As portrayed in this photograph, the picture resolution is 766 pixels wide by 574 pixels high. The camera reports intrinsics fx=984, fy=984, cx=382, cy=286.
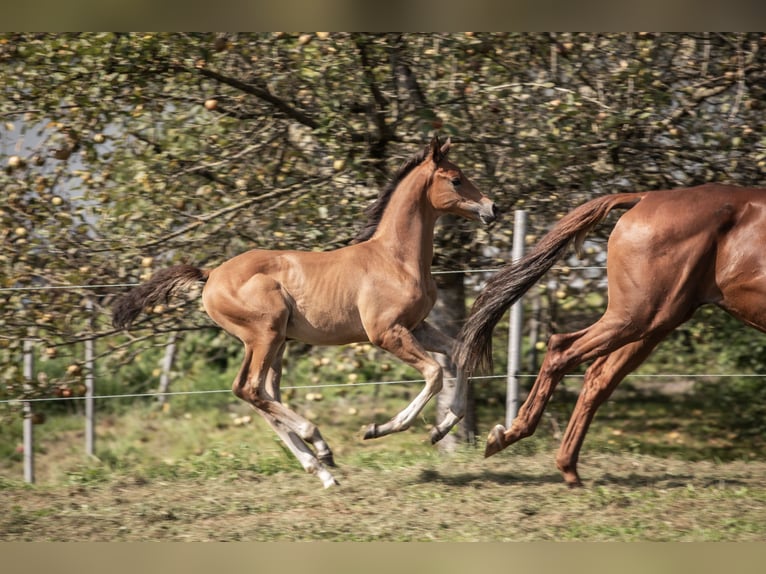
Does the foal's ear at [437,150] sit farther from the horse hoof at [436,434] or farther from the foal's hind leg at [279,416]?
the horse hoof at [436,434]

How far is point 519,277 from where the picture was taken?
18.3 feet

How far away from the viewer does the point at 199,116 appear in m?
7.25

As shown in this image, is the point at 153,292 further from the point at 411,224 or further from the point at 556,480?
the point at 556,480

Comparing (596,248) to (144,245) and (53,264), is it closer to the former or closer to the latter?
(144,245)

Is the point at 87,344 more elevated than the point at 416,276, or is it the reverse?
the point at 416,276

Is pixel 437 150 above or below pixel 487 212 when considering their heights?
above

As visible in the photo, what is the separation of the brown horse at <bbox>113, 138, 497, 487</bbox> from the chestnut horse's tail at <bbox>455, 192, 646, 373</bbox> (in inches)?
9.7

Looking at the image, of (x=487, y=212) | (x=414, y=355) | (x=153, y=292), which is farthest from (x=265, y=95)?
(x=414, y=355)

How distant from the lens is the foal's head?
5.56 m

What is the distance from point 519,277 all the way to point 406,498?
1.38m

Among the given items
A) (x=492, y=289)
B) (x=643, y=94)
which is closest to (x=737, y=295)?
(x=492, y=289)

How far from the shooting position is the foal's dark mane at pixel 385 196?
18.7ft

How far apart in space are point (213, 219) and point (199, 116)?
2.81 ft

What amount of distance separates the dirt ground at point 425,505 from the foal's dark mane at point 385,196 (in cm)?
144
